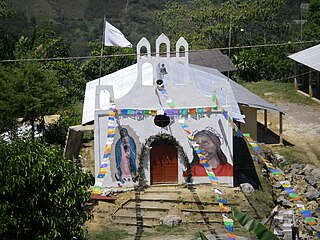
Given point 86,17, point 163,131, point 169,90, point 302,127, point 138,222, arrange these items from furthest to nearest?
point 86,17 < point 302,127 < point 163,131 < point 169,90 < point 138,222

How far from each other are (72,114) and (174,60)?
12.8 m

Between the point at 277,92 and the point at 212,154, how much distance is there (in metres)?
20.2

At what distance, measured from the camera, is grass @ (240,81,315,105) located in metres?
43.1

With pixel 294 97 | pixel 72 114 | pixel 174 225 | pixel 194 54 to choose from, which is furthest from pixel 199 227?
pixel 194 54

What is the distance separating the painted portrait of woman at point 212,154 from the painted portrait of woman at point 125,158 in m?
2.15

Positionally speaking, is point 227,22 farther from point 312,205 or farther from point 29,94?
point 312,205

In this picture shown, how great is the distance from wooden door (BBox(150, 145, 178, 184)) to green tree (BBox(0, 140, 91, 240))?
818 cm

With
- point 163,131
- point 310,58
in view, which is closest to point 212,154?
point 163,131

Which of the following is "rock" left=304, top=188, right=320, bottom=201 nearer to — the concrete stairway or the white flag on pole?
the concrete stairway

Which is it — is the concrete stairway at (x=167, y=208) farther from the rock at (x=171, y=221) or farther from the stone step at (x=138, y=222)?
the rock at (x=171, y=221)

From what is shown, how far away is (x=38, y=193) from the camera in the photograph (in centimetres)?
1697

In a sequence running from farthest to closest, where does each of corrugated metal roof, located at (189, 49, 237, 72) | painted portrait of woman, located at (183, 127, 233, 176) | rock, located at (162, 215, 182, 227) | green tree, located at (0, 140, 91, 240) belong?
corrugated metal roof, located at (189, 49, 237, 72), painted portrait of woman, located at (183, 127, 233, 176), rock, located at (162, 215, 182, 227), green tree, located at (0, 140, 91, 240)

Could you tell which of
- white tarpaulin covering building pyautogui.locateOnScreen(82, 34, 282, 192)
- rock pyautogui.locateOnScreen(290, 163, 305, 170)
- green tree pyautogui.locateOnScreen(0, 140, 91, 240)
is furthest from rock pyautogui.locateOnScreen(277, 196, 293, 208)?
green tree pyautogui.locateOnScreen(0, 140, 91, 240)

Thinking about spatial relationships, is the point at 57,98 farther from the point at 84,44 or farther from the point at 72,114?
the point at 84,44
